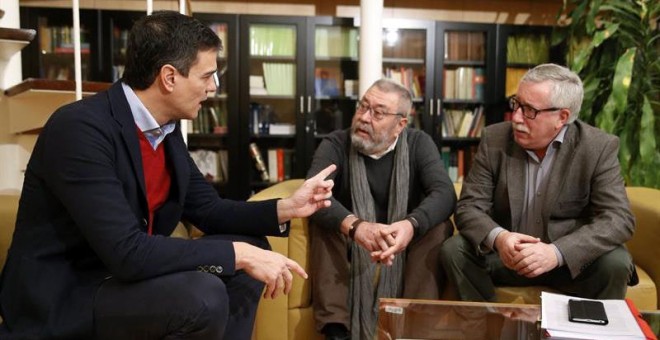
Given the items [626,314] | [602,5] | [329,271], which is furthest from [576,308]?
[602,5]

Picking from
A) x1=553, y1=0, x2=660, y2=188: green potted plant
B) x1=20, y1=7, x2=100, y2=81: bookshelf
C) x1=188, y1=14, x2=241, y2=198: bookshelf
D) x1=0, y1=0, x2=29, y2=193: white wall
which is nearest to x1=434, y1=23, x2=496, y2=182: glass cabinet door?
x1=553, y1=0, x2=660, y2=188: green potted plant

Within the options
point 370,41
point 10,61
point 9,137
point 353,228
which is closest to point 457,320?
point 353,228

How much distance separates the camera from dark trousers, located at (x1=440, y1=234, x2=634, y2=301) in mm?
1766

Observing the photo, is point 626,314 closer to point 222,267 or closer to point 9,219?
point 222,267

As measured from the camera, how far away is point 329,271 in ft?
6.47

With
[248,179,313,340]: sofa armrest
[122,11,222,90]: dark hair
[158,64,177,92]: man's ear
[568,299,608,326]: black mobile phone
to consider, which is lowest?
[248,179,313,340]: sofa armrest

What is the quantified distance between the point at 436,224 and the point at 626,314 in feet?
2.44

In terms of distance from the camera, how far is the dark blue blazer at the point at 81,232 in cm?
123

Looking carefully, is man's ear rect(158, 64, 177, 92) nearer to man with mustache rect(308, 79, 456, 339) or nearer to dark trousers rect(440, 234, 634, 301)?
man with mustache rect(308, 79, 456, 339)

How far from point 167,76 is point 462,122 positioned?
3.25 metres

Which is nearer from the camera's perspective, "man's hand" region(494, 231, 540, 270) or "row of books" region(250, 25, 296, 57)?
"man's hand" region(494, 231, 540, 270)

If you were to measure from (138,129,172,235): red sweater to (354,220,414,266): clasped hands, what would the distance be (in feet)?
2.08

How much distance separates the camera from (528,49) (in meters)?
4.27

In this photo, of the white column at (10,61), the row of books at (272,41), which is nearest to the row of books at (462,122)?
the row of books at (272,41)
